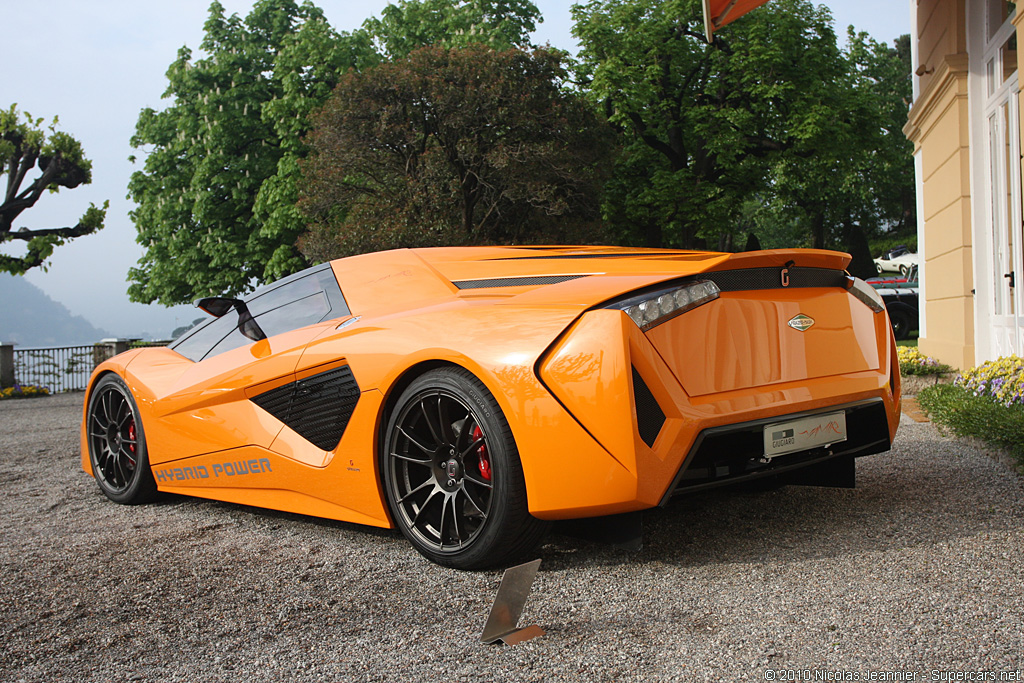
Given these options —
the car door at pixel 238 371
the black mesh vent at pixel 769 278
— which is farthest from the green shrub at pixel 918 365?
the car door at pixel 238 371

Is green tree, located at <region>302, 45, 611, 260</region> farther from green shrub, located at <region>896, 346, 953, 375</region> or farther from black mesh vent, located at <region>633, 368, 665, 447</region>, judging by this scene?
black mesh vent, located at <region>633, 368, 665, 447</region>

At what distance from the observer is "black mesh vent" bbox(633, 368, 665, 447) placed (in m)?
2.43

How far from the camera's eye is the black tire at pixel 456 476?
262cm

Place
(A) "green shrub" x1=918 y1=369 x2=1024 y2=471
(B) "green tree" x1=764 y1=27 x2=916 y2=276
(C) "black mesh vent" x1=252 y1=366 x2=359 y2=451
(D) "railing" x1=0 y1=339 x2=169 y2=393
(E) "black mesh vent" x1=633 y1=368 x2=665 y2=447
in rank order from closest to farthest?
(E) "black mesh vent" x1=633 y1=368 x2=665 y2=447
(C) "black mesh vent" x1=252 y1=366 x2=359 y2=451
(A) "green shrub" x1=918 y1=369 x2=1024 y2=471
(D) "railing" x1=0 y1=339 x2=169 y2=393
(B) "green tree" x1=764 y1=27 x2=916 y2=276

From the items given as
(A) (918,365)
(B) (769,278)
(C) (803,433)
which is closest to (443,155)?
(A) (918,365)

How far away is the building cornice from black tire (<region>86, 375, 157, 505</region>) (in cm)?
789

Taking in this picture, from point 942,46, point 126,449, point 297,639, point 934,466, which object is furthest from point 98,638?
point 942,46

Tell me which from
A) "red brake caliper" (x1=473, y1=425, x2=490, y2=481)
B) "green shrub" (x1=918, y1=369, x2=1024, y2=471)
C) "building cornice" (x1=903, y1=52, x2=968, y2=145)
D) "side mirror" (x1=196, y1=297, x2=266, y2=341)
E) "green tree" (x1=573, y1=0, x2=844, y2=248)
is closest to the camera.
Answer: "red brake caliper" (x1=473, y1=425, x2=490, y2=481)

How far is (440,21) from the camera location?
2650 centimetres

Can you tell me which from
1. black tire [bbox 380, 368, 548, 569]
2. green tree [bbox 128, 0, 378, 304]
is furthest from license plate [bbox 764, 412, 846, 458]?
green tree [bbox 128, 0, 378, 304]

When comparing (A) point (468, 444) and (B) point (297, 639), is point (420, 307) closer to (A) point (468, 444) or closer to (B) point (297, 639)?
(A) point (468, 444)

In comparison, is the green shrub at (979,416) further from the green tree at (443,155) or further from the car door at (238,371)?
the green tree at (443,155)

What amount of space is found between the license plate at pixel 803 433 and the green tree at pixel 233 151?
21611 mm

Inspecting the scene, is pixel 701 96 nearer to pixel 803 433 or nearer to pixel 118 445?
pixel 118 445
